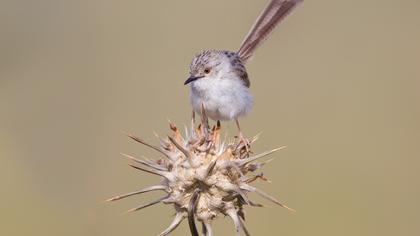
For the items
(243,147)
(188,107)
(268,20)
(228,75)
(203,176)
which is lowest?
(203,176)

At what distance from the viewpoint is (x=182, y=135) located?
4266 mm

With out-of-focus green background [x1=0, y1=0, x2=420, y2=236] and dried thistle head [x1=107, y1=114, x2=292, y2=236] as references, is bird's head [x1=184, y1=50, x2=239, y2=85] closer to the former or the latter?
out-of-focus green background [x1=0, y1=0, x2=420, y2=236]

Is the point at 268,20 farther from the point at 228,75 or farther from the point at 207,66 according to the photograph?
the point at 207,66

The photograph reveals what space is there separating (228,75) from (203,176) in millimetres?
2629

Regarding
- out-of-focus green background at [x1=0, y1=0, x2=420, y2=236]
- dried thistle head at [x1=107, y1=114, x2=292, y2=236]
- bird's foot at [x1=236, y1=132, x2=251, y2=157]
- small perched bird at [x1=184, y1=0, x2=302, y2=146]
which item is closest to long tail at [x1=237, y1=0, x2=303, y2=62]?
small perched bird at [x1=184, y1=0, x2=302, y2=146]

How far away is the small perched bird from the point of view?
6.21 m

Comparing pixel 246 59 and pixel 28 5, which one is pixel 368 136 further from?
pixel 28 5

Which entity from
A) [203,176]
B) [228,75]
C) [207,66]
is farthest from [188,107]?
[203,176]

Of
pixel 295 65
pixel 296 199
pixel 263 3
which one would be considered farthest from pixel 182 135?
pixel 263 3

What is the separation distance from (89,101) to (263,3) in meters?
3.65

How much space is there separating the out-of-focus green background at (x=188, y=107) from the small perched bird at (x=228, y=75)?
4.42 feet

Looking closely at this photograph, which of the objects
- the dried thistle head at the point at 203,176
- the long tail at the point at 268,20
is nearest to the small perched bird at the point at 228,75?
the long tail at the point at 268,20

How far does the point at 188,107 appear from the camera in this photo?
9.98m

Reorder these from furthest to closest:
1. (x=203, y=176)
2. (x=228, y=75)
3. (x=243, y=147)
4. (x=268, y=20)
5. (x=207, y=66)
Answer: (x=268, y=20)
(x=228, y=75)
(x=207, y=66)
(x=243, y=147)
(x=203, y=176)
